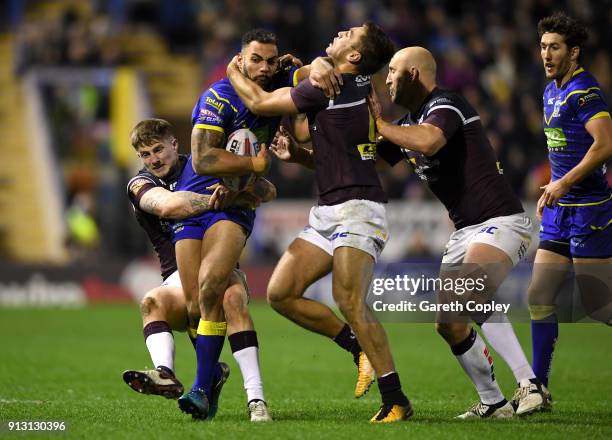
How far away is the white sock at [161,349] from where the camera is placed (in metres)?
7.56

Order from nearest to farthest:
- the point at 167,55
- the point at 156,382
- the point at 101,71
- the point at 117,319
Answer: the point at 156,382 → the point at 117,319 → the point at 101,71 → the point at 167,55

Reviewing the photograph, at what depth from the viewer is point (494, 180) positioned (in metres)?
7.59

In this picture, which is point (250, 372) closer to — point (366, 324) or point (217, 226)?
point (366, 324)

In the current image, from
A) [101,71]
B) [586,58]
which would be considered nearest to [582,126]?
[586,58]

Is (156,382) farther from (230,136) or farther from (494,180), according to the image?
(494,180)

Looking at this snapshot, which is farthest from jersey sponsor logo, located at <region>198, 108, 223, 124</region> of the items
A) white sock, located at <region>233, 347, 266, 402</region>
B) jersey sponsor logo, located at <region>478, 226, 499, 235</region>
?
jersey sponsor logo, located at <region>478, 226, 499, 235</region>

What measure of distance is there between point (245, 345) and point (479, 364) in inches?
65.7

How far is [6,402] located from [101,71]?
1651 cm

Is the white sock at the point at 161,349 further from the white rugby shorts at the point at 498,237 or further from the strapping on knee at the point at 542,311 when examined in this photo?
the strapping on knee at the point at 542,311

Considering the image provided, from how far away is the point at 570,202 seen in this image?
27.0 feet

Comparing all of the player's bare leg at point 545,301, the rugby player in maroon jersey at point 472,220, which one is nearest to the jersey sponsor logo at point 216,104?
the rugby player in maroon jersey at point 472,220

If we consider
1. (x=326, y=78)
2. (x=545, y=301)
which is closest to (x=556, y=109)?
(x=545, y=301)

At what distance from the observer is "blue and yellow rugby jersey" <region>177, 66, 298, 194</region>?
7375mm

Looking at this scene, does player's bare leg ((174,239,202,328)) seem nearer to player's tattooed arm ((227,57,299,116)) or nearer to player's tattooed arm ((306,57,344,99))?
player's tattooed arm ((227,57,299,116))
